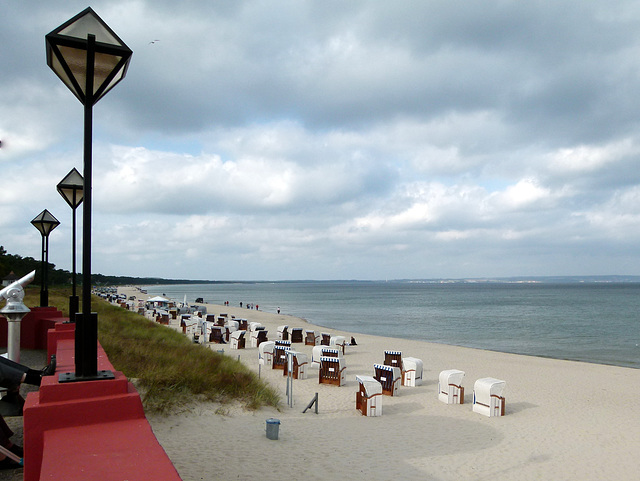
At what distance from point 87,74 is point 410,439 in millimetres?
8027

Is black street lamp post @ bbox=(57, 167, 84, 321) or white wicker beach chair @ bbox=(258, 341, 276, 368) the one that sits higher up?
black street lamp post @ bbox=(57, 167, 84, 321)

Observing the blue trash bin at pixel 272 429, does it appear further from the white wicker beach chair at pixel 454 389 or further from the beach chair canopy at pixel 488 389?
the white wicker beach chair at pixel 454 389

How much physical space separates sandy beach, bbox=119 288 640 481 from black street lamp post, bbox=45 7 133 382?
3.29m

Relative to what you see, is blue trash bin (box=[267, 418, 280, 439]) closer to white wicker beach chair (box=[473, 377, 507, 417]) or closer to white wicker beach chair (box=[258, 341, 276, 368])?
white wicker beach chair (box=[473, 377, 507, 417])

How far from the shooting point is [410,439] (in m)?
8.78

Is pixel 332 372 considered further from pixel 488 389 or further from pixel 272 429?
pixel 272 429

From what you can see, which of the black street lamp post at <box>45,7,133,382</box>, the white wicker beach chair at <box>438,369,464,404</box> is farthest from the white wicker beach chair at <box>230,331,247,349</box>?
the black street lamp post at <box>45,7,133,382</box>

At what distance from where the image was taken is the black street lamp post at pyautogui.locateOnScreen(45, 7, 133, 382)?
10.3 feet

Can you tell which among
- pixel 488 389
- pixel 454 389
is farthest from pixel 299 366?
pixel 488 389

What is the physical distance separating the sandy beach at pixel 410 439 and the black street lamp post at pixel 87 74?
3290 mm

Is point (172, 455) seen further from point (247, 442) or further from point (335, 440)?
point (335, 440)

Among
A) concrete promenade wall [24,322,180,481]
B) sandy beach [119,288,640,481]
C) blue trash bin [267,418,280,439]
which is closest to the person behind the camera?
concrete promenade wall [24,322,180,481]

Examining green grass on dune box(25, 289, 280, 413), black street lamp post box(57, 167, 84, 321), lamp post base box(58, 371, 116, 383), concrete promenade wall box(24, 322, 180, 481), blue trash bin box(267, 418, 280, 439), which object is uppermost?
black street lamp post box(57, 167, 84, 321)

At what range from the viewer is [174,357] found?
10922mm
